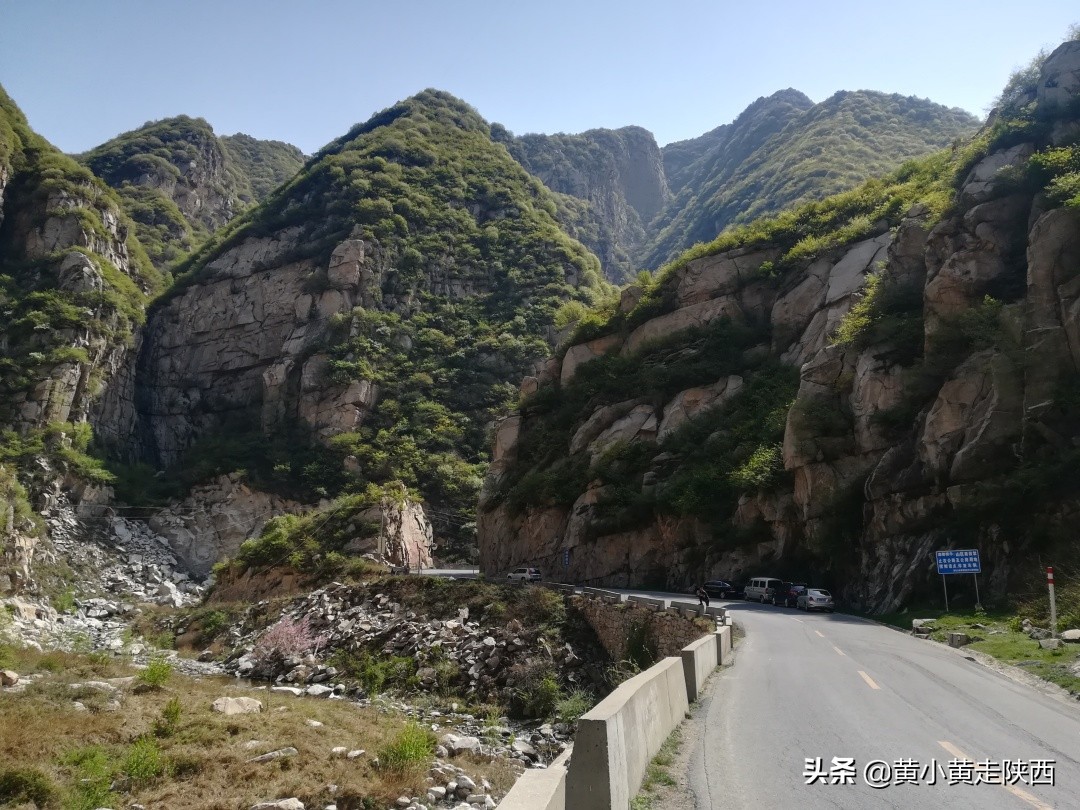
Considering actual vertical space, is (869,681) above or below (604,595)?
above

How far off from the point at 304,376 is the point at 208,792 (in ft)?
205

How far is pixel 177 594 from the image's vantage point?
175 ft

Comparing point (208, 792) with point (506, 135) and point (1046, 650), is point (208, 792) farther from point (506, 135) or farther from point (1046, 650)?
point (506, 135)

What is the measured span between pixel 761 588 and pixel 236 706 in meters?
21.8

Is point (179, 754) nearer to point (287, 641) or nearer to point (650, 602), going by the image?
point (650, 602)

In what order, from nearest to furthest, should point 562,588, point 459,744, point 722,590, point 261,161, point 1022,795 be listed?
point 1022,795 → point 459,744 → point 562,588 → point 722,590 → point 261,161

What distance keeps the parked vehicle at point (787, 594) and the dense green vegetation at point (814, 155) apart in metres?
68.3

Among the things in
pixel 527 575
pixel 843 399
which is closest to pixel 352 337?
pixel 527 575

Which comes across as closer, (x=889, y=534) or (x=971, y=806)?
(x=971, y=806)

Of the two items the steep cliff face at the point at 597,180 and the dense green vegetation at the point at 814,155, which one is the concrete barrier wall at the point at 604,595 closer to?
the dense green vegetation at the point at 814,155

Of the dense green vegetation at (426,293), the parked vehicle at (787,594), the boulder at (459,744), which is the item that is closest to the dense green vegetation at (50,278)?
the dense green vegetation at (426,293)

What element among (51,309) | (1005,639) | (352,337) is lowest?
(1005,639)

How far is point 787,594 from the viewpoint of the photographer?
2953cm

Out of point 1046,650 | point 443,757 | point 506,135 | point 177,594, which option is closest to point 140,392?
point 177,594
